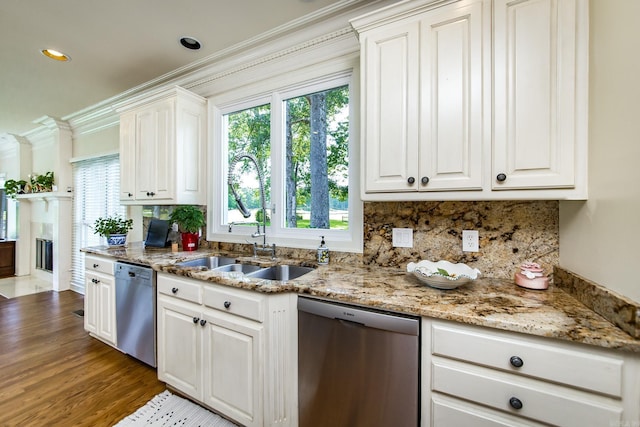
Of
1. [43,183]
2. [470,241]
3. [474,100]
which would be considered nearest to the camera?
[474,100]

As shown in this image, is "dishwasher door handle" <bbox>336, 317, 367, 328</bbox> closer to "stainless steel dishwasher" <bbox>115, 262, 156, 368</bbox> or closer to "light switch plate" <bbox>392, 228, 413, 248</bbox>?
"light switch plate" <bbox>392, 228, 413, 248</bbox>

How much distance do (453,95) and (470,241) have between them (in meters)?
0.84

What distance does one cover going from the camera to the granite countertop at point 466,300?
0.90m

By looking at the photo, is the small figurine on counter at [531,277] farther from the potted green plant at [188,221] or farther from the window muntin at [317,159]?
the potted green plant at [188,221]

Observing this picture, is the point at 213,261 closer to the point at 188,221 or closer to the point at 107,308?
the point at 188,221

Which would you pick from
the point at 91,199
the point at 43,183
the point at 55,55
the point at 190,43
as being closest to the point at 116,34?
the point at 190,43

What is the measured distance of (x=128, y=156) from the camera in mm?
2791

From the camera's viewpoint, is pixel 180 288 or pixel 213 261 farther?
pixel 213 261

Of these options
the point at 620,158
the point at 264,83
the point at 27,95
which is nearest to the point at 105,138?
the point at 27,95

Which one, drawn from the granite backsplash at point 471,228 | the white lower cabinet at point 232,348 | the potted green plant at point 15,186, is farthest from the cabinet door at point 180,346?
the potted green plant at point 15,186

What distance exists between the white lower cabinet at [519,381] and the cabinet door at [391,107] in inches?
30.0

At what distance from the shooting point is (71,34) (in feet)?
7.01

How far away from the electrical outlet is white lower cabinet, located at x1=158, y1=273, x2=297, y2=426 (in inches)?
42.0

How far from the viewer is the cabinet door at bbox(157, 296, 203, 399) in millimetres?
Result: 1721
